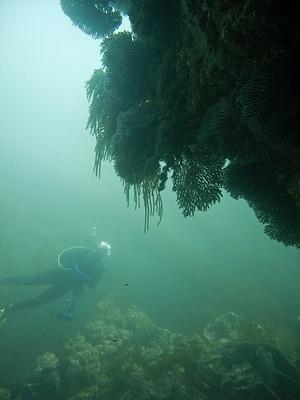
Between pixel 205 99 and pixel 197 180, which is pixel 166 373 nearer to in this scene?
pixel 197 180

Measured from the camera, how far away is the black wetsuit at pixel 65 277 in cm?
1656

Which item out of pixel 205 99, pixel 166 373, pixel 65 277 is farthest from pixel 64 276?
pixel 205 99

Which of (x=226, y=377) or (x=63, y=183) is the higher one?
(x=63, y=183)

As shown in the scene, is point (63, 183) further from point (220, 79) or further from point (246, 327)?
point (220, 79)

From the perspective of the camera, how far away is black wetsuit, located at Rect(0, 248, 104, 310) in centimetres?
1656

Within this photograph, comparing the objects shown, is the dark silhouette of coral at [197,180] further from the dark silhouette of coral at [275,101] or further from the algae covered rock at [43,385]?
the algae covered rock at [43,385]

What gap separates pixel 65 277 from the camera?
18.0 meters

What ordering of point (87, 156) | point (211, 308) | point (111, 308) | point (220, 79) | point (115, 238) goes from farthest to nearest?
point (115, 238)
point (87, 156)
point (211, 308)
point (111, 308)
point (220, 79)

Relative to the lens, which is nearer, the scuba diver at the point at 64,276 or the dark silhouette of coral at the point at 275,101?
the dark silhouette of coral at the point at 275,101

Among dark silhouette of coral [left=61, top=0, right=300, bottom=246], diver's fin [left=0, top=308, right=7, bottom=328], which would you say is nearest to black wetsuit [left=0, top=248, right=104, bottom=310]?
diver's fin [left=0, top=308, right=7, bottom=328]

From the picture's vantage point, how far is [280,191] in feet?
11.3

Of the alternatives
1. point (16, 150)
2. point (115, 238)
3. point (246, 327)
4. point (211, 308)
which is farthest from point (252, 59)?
point (115, 238)

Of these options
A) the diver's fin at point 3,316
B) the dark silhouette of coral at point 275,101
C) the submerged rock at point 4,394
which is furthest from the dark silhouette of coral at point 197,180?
the diver's fin at point 3,316

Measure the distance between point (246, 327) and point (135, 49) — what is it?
20.0 meters
